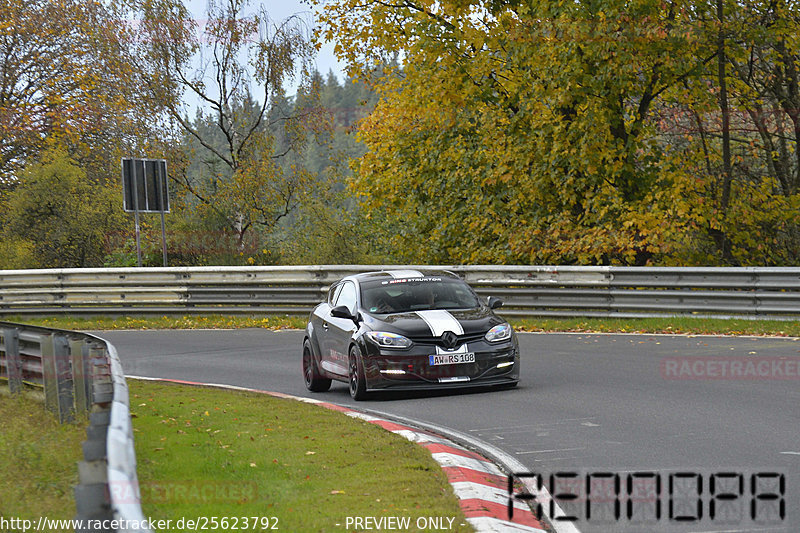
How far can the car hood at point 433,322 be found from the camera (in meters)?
12.9

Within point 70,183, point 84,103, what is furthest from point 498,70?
point 84,103

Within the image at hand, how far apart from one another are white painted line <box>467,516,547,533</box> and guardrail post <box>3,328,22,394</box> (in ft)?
24.9

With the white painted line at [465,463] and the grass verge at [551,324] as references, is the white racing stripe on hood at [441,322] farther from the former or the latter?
the grass verge at [551,324]

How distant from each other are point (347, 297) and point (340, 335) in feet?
2.51

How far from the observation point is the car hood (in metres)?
12.9

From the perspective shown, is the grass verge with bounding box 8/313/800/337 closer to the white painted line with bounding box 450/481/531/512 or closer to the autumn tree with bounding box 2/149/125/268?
the autumn tree with bounding box 2/149/125/268

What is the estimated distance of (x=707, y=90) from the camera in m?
25.2

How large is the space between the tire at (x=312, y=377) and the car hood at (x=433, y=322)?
57.4 inches

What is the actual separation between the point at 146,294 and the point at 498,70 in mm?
9701

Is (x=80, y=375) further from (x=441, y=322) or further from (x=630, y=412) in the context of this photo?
(x=630, y=412)

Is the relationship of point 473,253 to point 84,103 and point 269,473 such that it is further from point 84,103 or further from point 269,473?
point 84,103

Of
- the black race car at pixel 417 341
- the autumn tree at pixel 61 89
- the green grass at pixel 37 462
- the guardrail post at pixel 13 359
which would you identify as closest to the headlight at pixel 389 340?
the black race car at pixel 417 341

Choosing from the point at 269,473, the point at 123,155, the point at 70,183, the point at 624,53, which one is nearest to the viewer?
the point at 269,473

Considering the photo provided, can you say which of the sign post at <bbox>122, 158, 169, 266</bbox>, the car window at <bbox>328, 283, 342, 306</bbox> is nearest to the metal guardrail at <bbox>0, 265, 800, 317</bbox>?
the sign post at <bbox>122, 158, 169, 266</bbox>
